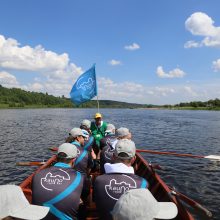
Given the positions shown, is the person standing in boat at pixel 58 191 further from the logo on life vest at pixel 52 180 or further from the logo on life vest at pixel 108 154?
the logo on life vest at pixel 108 154

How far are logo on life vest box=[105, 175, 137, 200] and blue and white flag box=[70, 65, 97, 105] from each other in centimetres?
1100

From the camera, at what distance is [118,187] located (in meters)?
4.94

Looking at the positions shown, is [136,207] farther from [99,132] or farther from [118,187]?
[99,132]

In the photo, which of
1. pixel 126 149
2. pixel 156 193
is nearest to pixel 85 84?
pixel 156 193

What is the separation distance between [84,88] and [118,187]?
11.6 meters

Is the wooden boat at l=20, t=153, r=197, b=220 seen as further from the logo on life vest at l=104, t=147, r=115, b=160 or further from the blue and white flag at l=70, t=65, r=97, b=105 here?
the blue and white flag at l=70, t=65, r=97, b=105

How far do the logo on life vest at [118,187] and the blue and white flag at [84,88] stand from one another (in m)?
11.0

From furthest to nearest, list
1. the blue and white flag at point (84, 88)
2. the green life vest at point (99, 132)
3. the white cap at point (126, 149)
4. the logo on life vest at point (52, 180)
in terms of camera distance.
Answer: the blue and white flag at point (84, 88) < the green life vest at point (99, 132) < the white cap at point (126, 149) < the logo on life vest at point (52, 180)

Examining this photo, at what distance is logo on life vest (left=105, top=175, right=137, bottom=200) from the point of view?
492 cm

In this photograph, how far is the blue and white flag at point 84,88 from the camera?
15.9 m

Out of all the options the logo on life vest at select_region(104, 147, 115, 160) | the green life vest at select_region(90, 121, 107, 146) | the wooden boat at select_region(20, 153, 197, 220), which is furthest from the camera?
the green life vest at select_region(90, 121, 107, 146)

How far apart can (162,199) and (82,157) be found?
2693 mm

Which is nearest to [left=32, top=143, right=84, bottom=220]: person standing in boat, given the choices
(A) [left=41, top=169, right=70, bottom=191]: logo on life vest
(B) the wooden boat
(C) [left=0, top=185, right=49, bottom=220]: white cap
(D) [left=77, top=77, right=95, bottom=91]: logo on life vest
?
(A) [left=41, top=169, right=70, bottom=191]: logo on life vest

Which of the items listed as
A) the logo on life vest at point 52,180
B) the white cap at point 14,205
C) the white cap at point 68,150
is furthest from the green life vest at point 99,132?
the white cap at point 14,205
